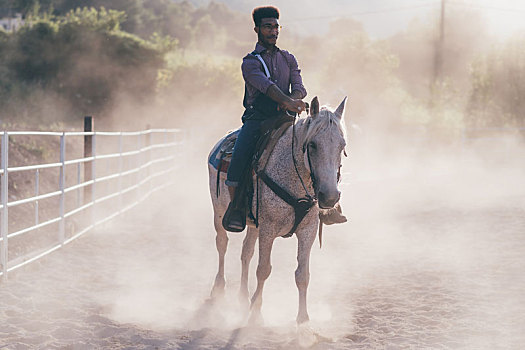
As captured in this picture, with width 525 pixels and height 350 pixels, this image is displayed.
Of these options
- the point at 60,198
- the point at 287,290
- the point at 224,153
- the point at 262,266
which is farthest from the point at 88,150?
the point at 262,266

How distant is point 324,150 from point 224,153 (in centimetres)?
169

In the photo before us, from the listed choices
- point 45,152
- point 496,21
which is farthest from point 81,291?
point 496,21

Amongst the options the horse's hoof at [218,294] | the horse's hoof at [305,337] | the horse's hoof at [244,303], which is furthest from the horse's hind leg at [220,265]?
the horse's hoof at [305,337]

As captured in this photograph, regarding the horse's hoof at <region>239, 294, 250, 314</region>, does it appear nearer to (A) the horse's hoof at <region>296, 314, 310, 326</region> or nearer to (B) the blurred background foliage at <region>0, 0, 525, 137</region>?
(A) the horse's hoof at <region>296, 314, 310, 326</region>

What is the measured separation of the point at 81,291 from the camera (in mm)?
7090

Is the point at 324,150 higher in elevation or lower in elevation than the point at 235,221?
higher

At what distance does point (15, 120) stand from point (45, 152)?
11758 millimetres

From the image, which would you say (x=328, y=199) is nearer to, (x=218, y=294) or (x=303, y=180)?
(x=303, y=180)

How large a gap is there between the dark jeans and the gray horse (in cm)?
22

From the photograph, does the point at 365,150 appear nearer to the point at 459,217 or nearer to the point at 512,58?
the point at 512,58

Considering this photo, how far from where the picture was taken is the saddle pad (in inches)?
248

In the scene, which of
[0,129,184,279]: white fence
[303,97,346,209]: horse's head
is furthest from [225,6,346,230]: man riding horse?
[0,129,184,279]: white fence

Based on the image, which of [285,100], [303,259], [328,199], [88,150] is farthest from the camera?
[88,150]

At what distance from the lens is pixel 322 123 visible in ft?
16.3
